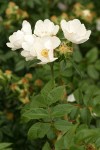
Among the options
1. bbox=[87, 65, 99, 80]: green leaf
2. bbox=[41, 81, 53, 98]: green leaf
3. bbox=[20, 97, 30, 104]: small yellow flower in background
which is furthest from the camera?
bbox=[87, 65, 99, 80]: green leaf

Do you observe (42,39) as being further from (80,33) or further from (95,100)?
(95,100)

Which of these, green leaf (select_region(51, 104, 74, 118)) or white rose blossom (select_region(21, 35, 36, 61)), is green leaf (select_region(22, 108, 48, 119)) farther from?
white rose blossom (select_region(21, 35, 36, 61))

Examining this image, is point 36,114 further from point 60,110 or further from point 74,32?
point 74,32

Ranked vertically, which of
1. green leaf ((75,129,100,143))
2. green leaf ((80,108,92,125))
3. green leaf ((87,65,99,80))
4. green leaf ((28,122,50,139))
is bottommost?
green leaf ((75,129,100,143))

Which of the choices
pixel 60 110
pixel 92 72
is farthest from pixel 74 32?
pixel 92 72

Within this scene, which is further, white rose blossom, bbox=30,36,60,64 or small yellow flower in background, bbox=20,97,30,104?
small yellow flower in background, bbox=20,97,30,104

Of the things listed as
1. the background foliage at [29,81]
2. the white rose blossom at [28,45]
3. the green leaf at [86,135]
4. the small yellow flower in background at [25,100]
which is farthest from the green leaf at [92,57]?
the green leaf at [86,135]

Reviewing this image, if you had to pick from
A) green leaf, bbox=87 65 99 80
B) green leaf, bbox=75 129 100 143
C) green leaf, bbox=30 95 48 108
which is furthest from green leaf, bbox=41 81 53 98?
green leaf, bbox=87 65 99 80

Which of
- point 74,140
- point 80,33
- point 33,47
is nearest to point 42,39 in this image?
point 33,47
